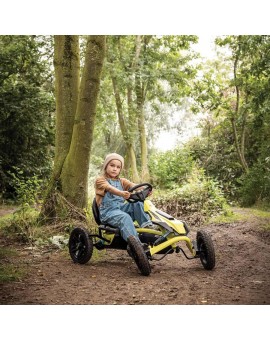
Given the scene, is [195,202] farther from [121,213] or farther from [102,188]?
[121,213]

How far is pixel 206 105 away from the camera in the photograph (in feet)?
36.9

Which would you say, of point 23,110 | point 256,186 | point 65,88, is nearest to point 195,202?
point 256,186

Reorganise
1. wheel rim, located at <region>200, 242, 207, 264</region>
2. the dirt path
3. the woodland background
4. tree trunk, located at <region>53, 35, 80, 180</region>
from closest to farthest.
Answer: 1. the dirt path
2. wheel rim, located at <region>200, 242, 207, 264</region>
3. tree trunk, located at <region>53, 35, 80, 180</region>
4. the woodland background

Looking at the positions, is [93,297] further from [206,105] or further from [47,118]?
[206,105]

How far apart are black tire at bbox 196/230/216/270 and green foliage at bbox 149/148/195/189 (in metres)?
6.62

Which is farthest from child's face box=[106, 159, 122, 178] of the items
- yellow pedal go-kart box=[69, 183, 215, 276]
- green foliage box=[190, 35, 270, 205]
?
green foliage box=[190, 35, 270, 205]

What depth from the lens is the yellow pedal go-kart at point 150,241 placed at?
3627 mm

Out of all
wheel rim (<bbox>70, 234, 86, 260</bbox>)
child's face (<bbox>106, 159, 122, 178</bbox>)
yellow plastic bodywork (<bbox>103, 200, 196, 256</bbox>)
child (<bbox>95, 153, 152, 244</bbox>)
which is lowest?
wheel rim (<bbox>70, 234, 86, 260</bbox>)

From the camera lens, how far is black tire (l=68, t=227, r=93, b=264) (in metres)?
4.12

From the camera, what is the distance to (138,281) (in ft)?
11.3

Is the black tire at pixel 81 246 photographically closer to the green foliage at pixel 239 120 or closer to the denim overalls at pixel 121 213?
A: the denim overalls at pixel 121 213

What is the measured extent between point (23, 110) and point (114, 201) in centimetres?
666

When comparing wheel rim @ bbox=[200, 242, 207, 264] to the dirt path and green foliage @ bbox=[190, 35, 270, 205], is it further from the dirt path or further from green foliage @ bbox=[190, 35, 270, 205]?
green foliage @ bbox=[190, 35, 270, 205]
